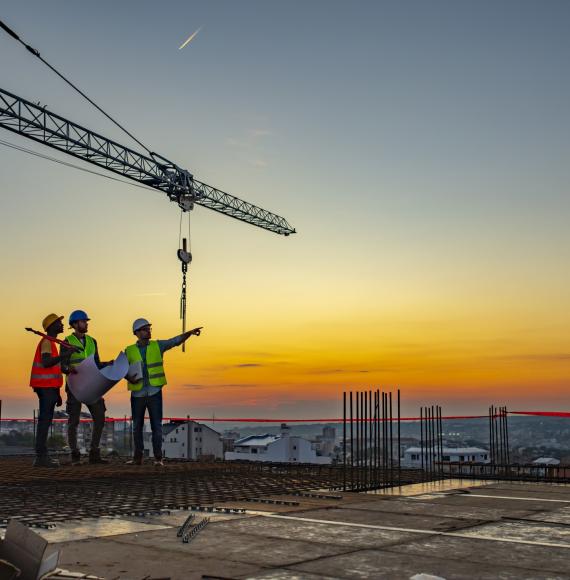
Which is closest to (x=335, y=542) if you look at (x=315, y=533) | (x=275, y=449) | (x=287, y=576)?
(x=315, y=533)

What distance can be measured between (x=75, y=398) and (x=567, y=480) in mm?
8545

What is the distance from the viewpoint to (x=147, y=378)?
13.6 m

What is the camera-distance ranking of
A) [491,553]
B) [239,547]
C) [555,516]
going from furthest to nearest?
[555,516] < [239,547] < [491,553]

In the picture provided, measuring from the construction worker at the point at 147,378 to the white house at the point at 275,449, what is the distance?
228 ft

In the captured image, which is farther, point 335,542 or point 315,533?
point 315,533

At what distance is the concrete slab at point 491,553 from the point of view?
5090 mm

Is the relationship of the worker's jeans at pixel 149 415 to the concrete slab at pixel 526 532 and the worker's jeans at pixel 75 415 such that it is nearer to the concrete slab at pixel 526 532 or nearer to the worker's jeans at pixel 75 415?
the worker's jeans at pixel 75 415

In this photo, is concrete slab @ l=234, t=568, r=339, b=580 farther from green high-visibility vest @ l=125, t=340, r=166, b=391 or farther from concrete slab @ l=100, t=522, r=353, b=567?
green high-visibility vest @ l=125, t=340, r=166, b=391

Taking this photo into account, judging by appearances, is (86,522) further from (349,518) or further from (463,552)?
(463,552)

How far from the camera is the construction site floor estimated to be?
485 cm

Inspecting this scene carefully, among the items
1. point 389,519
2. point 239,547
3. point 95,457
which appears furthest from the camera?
point 95,457

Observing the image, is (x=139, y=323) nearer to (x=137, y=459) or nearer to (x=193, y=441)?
(x=137, y=459)

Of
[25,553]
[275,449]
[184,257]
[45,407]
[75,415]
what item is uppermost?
[184,257]

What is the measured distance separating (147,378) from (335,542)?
8.32 meters
